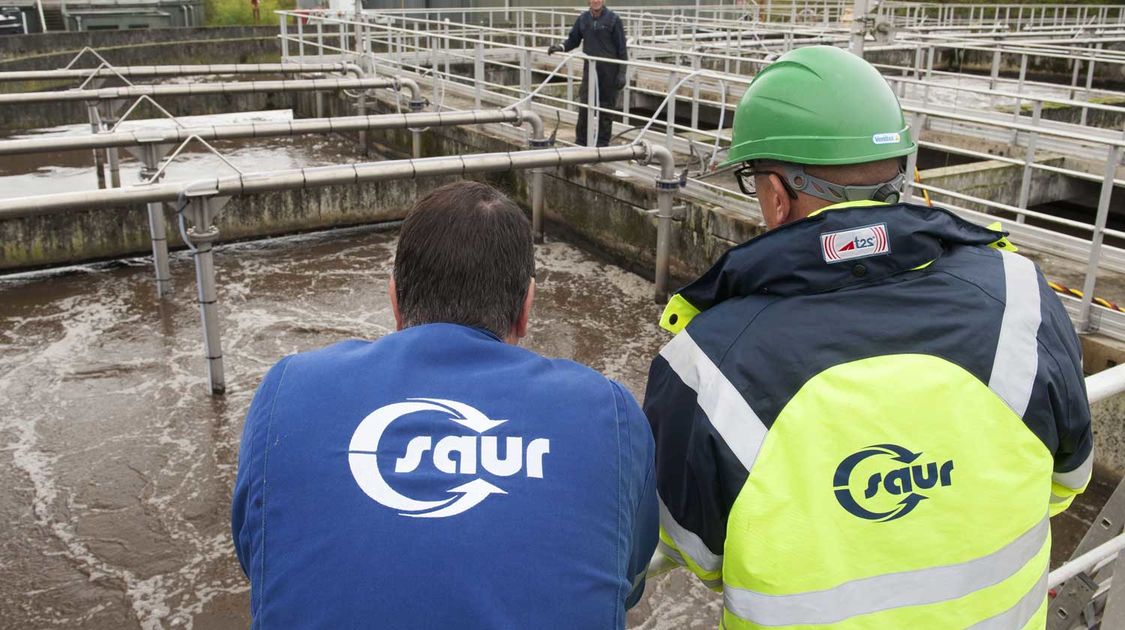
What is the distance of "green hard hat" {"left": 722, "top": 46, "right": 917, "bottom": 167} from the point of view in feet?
5.08

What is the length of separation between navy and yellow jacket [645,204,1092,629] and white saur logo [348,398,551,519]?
289 mm

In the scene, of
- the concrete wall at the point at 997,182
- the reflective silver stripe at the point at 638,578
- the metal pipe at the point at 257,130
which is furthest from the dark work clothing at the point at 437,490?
the concrete wall at the point at 997,182

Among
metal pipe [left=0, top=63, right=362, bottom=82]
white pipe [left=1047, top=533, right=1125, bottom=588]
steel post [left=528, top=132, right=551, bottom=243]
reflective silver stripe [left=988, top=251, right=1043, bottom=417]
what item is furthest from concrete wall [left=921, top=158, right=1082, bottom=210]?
metal pipe [left=0, top=63, right=362, bottom=82]

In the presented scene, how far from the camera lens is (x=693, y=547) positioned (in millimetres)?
1411

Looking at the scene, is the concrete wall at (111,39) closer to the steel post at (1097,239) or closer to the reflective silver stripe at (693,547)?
the steel post at (1097,239)

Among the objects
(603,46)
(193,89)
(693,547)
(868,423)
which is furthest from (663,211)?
(868,423)

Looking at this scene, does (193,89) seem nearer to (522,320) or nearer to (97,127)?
(97,127)

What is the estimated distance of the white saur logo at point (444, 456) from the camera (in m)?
1.16

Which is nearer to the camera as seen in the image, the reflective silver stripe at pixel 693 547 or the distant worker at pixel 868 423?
Result: the distant worker at pixel 868 423

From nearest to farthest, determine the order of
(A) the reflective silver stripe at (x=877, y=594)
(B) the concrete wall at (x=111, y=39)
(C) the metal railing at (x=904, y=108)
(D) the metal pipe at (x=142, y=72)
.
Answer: (A) the reflective silver stripe at (x=877, y=594) → (C) the metal railing at (x=904, y=108) → (D) the metal pipe at (x=142, y=72) → (B) the concrete wall at (x=111, y=39)

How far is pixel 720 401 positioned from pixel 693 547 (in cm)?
25

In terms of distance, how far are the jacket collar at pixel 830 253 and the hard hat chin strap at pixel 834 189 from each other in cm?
13

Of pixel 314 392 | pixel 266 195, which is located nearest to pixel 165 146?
pixel 266 195

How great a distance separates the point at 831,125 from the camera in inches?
61.4
